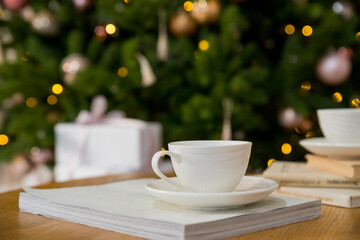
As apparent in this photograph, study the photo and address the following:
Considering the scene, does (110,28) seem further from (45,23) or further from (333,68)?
(333,68)

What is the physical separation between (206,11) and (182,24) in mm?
113

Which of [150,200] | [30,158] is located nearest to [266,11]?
[30,158]

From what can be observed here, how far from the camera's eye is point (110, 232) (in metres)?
0.59

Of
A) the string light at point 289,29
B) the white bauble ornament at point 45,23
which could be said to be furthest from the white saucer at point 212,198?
the white bauble ornament at point 45,23

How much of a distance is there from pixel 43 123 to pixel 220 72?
0.78 meters

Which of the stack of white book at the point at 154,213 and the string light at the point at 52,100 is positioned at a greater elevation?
the string light at the point at 52,100

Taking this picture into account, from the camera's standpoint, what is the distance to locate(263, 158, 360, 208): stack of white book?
76 centimetres

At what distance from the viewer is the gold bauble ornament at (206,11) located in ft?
6.54

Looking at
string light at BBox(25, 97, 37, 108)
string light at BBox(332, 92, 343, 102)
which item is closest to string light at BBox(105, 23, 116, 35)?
string light at BBox(25, 97, 37, 108)

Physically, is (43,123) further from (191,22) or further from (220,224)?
(220,224)

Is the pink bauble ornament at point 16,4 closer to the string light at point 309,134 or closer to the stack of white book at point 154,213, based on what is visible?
the string light at point 309,134

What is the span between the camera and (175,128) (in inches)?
76.7

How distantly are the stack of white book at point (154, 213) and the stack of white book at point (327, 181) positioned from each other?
0.10 metres

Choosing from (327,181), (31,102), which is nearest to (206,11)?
(31,102)
